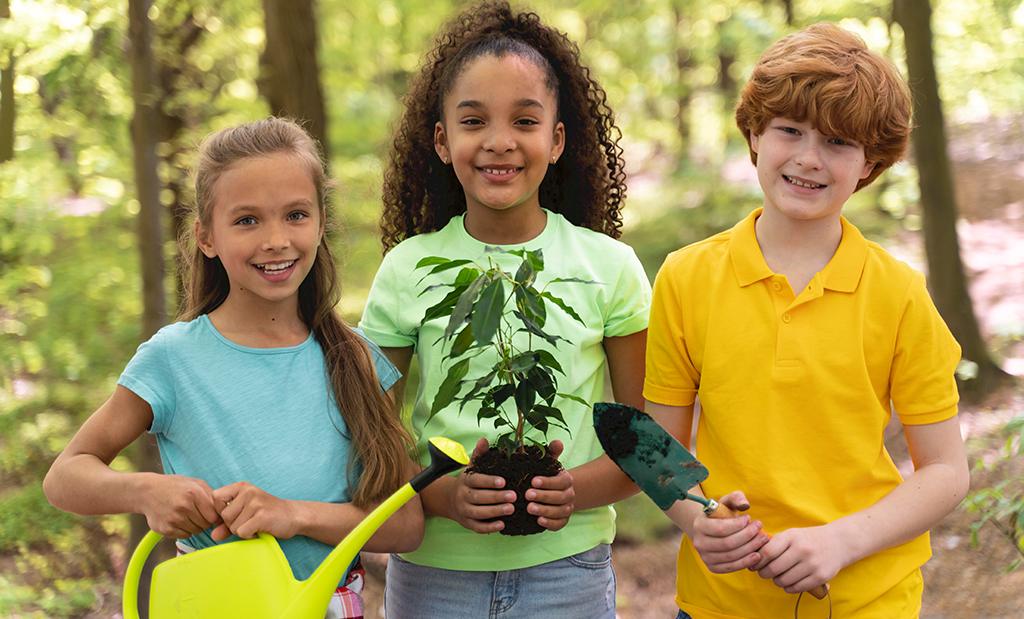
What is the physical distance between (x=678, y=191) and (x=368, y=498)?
9.27 metres

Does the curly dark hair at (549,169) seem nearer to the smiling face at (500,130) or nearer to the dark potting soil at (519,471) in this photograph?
the smiling face at (500,130)

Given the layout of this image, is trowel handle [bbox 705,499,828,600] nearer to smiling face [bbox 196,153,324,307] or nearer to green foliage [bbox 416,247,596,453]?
green foliage [bbox 416,247,596,453]

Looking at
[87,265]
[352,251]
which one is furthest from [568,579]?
[87,265]

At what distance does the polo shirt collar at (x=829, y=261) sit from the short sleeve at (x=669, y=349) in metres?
0.12

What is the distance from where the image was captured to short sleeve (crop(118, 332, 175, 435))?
1.96 m

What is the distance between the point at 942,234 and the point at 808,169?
5.39 m

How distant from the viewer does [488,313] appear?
1.78 meters

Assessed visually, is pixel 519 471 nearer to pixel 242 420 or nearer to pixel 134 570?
pixel 242 420

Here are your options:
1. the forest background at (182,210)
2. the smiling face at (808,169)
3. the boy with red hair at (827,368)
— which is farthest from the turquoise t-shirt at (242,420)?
the forest background at (182,210)

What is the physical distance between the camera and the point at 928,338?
1.92m

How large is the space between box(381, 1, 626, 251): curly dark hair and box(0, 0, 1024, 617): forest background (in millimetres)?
1818

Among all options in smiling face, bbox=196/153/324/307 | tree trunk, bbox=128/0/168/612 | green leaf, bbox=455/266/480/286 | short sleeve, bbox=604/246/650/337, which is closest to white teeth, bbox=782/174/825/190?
short sleeve, bbox=604/246/650/337

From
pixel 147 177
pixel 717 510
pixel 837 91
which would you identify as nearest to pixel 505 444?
pixel 717 510

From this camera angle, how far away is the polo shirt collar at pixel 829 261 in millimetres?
1958
